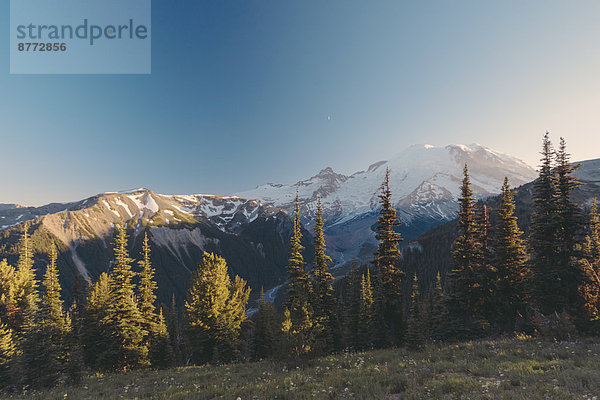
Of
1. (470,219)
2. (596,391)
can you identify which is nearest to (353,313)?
(470,219)

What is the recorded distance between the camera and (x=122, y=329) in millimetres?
27281

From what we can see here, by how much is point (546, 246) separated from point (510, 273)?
401 centimetres

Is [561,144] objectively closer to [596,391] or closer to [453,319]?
[453,319]

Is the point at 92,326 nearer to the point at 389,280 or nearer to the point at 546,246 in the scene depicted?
the point at 389,280

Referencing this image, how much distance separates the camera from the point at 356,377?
34.1ft

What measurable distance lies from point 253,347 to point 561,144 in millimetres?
46589

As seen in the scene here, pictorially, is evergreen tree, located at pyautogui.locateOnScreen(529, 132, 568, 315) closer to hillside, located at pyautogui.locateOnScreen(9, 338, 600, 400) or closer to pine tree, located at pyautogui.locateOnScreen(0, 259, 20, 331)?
hillside, located at pyautogui.locateOnScreen(9, 338, 600, 400)

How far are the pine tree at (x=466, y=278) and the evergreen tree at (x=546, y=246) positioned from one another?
4022 mm

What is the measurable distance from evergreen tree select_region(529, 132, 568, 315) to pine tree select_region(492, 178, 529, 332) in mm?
1368

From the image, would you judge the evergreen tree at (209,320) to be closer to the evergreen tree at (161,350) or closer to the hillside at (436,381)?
the evergreen tree at (161,350)

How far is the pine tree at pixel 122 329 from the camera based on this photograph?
27031 millimetres

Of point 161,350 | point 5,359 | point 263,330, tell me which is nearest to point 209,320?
point 161,350

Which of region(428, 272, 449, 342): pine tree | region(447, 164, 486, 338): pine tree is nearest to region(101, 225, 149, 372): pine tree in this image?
region(428, 272, 449, 342): pine tree

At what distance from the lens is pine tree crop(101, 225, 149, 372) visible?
27031mm
